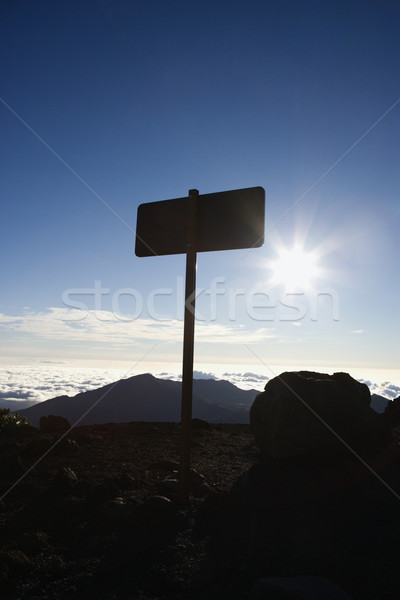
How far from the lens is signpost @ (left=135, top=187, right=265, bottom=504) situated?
4578 millimetres

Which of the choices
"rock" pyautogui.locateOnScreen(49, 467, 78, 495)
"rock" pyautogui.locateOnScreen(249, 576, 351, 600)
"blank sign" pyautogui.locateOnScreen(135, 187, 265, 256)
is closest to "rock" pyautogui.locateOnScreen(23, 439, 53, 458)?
"rock" pyautogui.locateOnScreen(49, 467, 78, 495)

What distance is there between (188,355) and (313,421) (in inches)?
125

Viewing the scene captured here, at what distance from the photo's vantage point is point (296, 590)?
2.68 metres

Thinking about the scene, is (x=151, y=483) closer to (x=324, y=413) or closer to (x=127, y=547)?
(x=127, y=547)

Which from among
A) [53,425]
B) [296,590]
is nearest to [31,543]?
[296,590]

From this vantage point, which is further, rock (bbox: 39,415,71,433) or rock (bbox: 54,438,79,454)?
rock (bbox: 39,415,71,433)

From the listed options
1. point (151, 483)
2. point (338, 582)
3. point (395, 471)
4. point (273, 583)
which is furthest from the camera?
point (395, 471)

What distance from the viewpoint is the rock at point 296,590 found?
105 inches

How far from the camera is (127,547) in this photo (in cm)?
350

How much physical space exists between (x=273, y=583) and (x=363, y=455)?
422cm

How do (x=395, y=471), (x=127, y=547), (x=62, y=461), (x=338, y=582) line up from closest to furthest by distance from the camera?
1. (x=338, y=582)
2. (x=127, y=547)
3. (x=395, y=471)
4. (x=62, y=461)

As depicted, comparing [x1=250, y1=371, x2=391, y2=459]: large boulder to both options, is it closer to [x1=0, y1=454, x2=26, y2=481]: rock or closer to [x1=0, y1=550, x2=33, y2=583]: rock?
[x1=0, y1=454, x2=26, y2=481]: rock

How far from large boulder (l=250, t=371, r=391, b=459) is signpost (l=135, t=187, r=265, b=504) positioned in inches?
102

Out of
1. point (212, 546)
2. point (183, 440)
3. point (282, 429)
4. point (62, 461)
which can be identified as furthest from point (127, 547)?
point (282, 429)
